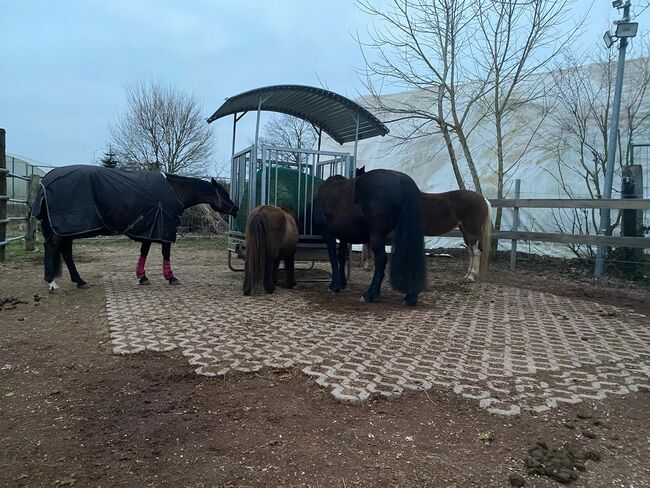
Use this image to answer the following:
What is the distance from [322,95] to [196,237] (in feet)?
33.0

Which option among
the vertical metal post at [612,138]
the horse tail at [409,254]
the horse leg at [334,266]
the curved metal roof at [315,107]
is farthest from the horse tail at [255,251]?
the vertical metal post at [612,138]

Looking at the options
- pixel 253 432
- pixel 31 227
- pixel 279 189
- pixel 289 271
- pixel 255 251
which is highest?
pixel 279 189

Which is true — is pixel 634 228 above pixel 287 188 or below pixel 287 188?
below

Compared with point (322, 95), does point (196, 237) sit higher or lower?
lower

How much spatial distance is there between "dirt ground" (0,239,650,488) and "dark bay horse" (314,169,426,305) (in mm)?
2500

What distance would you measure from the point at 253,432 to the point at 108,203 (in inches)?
177

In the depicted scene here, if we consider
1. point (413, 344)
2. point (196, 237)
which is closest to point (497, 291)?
point (413, 344)

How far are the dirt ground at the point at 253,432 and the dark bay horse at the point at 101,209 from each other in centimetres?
265

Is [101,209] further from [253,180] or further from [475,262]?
[475,262]

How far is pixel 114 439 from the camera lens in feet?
7.39

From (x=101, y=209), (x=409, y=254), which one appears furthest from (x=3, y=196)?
(x=409, y=254)

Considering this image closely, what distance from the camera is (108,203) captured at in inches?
233

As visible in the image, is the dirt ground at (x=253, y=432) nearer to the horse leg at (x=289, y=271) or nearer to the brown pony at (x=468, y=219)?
the horse leg at (x=289, y=271)

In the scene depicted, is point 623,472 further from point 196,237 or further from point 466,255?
point 196,237
